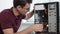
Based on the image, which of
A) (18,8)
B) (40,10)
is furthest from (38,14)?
(18,8)

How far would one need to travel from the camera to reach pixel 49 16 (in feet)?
2.89

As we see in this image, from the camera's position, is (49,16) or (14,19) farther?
(14,19)

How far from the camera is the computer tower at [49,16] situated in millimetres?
863

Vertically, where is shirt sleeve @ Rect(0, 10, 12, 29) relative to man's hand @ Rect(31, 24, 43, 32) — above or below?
above

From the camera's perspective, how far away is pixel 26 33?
0.94 metres

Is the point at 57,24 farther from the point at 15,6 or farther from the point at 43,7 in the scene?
the point at 15,6

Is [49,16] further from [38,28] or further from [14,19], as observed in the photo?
[14,19]

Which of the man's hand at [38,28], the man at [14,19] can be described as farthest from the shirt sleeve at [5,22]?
the man's hand at [38,28]

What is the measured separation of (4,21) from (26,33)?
15cm

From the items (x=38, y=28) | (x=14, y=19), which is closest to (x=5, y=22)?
(x=14, y=19)

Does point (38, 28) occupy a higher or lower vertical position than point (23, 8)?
lower

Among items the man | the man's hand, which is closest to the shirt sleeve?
the man

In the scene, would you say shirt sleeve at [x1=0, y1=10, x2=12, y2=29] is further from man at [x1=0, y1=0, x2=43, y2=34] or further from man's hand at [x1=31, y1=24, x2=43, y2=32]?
man's hand at [x1=31, y1=24, x2=43, y2=32]

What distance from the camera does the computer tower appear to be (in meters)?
0.86
